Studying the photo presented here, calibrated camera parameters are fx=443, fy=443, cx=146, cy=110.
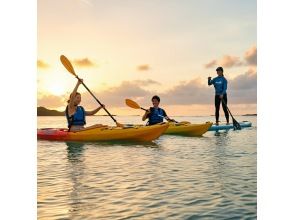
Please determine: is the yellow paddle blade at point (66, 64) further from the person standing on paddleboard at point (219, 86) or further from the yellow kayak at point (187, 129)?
the person standing on paddleboard at point (219, 86)

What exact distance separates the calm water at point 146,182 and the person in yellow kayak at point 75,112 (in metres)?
0.36

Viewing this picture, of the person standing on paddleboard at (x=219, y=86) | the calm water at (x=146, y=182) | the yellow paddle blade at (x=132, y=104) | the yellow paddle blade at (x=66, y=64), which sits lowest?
the calm water at (x=146, y=182)

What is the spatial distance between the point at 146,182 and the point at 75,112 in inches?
110

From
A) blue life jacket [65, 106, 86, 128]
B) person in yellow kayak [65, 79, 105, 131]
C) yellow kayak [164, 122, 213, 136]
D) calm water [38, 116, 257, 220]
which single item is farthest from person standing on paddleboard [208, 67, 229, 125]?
blue life jacket [65, 106, 86, 128]

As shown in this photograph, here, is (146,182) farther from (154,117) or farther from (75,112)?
(154,117)

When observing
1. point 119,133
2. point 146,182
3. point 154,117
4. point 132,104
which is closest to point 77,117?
point 119,133

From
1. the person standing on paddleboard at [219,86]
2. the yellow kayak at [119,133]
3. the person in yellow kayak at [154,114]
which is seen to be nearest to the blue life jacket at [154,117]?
the person in yellow kayak at [154,114]

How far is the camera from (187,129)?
823cm

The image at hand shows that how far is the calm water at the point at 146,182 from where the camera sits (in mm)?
3118

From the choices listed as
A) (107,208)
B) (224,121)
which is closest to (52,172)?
(107,208)

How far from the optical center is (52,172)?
4.55 metres
